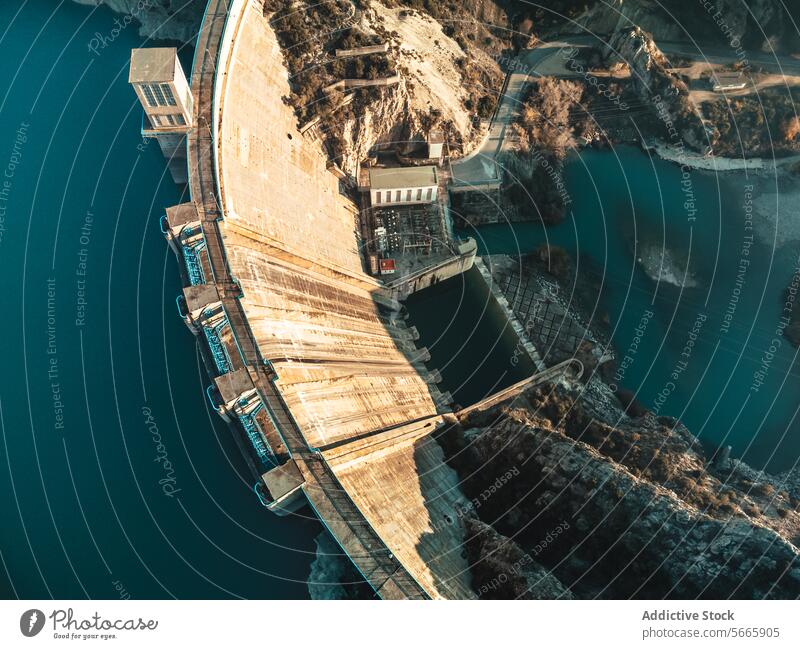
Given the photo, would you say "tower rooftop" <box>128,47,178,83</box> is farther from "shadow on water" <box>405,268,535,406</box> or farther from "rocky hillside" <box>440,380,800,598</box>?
"rocky hillside" <box>440,380,800,598</box>

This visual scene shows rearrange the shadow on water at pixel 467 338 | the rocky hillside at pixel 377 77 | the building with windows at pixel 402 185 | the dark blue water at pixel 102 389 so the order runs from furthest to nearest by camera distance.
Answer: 1. the building with windows at pixel 402 185
2. the rocky hillside at pixel 377 77
3. the shadow on water at pixel 467 338
4. the dark blue water at pixel 102 389

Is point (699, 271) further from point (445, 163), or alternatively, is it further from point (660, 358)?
point (445, 163)

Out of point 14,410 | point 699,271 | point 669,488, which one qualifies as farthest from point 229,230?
point 699,271

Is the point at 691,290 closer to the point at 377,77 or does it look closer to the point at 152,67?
the point at 377,77

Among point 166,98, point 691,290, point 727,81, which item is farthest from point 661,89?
point 166,98

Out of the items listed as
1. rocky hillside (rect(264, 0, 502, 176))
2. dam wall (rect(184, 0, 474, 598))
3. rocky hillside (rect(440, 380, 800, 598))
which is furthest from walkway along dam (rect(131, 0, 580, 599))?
rocky hillside (rect(440, 380, 800, 598))

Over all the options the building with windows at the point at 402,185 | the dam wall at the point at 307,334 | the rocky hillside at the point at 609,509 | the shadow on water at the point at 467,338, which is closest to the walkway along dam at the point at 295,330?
the dam wall at the point at 307,334

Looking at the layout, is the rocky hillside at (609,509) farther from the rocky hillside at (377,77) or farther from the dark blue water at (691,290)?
the rocky hillside at (377,77)
